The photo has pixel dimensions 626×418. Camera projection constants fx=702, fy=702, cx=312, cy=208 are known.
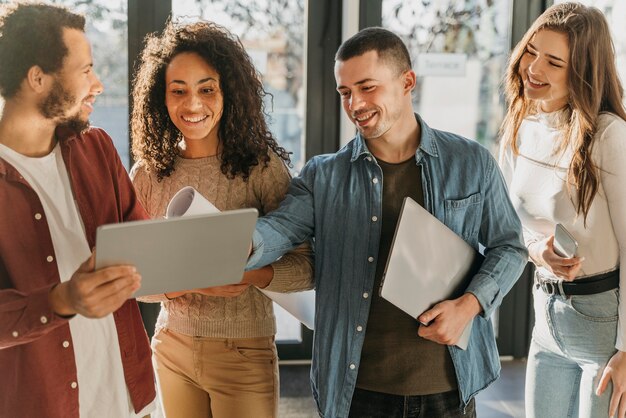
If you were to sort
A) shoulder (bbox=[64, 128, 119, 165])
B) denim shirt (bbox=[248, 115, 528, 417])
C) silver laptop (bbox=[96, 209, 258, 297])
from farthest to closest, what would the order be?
denim shirt (bbox=[248, 115, 528, 417]), shoulder (bbox=[64, 128, 119, 165]), silver laptop (bbox=[96, 209, 258, 297])

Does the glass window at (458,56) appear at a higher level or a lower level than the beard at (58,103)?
higher

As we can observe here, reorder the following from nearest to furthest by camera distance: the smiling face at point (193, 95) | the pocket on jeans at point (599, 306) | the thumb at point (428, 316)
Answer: the thumb at point (428, 316), the smiling face at point (193, 95), the pocket on jeans at point (599, 306)

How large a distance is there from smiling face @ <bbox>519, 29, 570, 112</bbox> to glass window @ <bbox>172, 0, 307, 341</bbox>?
1.54 m

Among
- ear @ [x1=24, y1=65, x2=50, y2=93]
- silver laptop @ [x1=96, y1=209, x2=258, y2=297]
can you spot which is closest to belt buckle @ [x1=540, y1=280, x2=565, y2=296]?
silver laptop @ [x1=96, y1=209, x2=258, y2=297]

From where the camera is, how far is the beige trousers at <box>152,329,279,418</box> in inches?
68.4

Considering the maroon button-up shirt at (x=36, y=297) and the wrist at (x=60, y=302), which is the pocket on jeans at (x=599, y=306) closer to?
the maroon button-up shirt at (x=36, y=297)

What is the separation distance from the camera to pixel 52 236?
4.32 ft

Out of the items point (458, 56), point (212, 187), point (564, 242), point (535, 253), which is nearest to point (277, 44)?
point (458, 56)

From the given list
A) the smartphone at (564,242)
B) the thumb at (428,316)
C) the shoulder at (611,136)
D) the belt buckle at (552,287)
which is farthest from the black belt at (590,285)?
the thumb at (428,316)

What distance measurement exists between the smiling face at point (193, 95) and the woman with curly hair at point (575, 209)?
0.88m

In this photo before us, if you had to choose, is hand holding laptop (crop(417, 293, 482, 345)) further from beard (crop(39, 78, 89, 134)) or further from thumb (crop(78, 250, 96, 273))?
beard (crop(39, 78, 89, 134))

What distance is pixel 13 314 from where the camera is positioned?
1205mm

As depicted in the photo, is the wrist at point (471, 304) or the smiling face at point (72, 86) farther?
the wrist at point (471, 304)

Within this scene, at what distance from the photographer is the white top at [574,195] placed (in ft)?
5.83
